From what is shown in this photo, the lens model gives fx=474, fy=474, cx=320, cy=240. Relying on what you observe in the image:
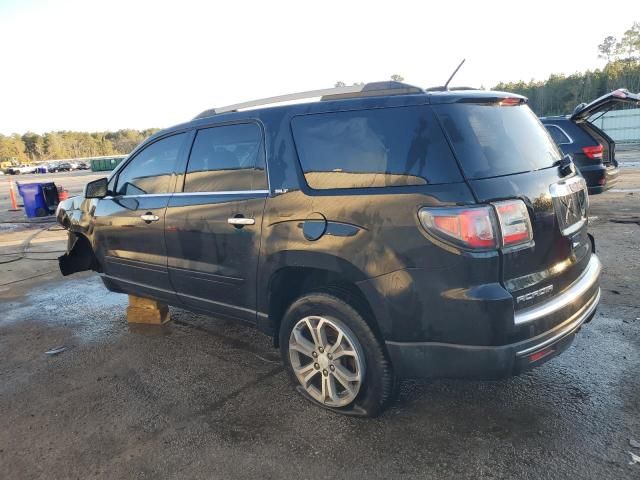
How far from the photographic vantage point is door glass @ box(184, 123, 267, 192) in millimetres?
3195

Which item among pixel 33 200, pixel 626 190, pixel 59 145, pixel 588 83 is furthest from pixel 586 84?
pixel 59 145

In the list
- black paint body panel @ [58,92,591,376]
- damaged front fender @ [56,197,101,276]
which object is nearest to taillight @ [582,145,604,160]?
black paint body panel @ [58,92,591,376]

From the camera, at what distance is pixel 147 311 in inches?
186

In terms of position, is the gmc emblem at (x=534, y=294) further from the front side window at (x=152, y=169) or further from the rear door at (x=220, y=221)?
the front side window at (x=152, y=169)

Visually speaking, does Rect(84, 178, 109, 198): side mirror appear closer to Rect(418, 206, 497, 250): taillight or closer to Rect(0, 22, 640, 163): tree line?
Rect(418, 206, 497, 250): taillight

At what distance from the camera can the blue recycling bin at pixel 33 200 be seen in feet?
43.9

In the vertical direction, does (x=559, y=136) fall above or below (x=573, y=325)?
above

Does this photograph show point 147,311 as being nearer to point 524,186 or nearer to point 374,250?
point 374,250

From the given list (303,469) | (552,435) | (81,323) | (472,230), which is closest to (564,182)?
(472,230)

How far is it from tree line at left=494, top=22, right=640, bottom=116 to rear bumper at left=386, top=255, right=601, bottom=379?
149 ft

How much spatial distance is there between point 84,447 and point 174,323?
6.71ft

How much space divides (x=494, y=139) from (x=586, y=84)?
53437mm

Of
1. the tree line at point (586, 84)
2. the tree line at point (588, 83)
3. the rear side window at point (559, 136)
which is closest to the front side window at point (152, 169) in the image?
the rear side window at point (559, 136)

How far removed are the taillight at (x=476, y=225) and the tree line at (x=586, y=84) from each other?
45.7m
